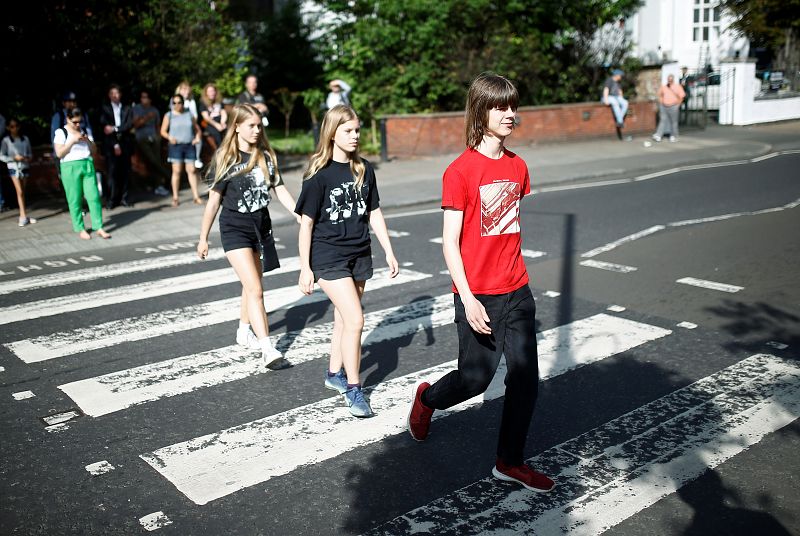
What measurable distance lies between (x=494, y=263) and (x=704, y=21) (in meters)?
38.1

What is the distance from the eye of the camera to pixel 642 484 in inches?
171

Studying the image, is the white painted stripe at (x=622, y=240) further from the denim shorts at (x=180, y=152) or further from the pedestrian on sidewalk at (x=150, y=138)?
the pedestrian on sidewalk at (x=150, y=138)

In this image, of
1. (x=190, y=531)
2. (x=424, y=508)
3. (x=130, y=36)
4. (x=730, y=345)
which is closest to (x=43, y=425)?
(x=190, y=531)

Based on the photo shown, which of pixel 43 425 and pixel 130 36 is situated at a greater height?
pixel 130 36

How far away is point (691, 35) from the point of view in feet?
126

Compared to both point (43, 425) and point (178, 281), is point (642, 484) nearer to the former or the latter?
point (43, 425)

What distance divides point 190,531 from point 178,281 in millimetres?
5391

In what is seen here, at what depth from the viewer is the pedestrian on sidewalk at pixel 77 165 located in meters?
10.8

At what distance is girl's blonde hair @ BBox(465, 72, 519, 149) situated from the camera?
13.4ft

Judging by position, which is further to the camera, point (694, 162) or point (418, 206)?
point (694, 162)

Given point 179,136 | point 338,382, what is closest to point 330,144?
point 338,382

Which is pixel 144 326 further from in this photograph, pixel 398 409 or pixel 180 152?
pixel 180 152

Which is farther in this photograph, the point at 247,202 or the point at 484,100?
the point at 247,202

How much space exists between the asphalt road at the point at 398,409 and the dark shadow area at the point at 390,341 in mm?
25
